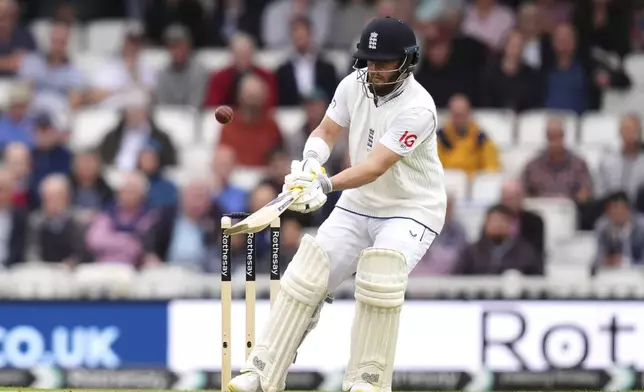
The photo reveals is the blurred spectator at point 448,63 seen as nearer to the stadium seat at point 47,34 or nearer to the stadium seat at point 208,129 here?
the stadium seat at point 208,129

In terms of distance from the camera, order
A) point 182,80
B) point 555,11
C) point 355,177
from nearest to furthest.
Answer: point 355,177
point 182,80
point 555,11

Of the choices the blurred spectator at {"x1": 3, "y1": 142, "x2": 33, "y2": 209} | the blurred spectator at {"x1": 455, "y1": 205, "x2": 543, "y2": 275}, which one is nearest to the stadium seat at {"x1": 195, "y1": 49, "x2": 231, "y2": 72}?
the blurred spectator at {"x1": 3, "y1": 142, "x2": 33, "y2": 209}

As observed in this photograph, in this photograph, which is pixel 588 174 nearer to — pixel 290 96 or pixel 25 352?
pixel 290 96

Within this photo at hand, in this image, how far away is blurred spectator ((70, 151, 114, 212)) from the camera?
10.2m

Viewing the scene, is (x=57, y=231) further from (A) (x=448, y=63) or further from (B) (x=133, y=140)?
(A) (x=448, y=63)

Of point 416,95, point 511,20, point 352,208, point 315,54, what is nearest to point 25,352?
point 352,208

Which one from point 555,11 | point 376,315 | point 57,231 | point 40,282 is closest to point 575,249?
point 555,11

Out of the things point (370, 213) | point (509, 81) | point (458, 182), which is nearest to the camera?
point (370, 213)

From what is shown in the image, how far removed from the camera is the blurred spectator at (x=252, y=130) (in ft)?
34.8

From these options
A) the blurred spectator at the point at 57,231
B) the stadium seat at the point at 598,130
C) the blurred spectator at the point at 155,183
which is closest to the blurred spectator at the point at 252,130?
the blurred spectator at the point at 155,183

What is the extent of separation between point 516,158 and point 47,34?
13.5 ft

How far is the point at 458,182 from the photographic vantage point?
10375mm

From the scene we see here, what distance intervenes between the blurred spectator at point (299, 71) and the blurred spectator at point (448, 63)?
0.78 meters

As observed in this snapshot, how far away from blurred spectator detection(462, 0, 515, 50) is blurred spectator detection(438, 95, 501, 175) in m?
1.13
